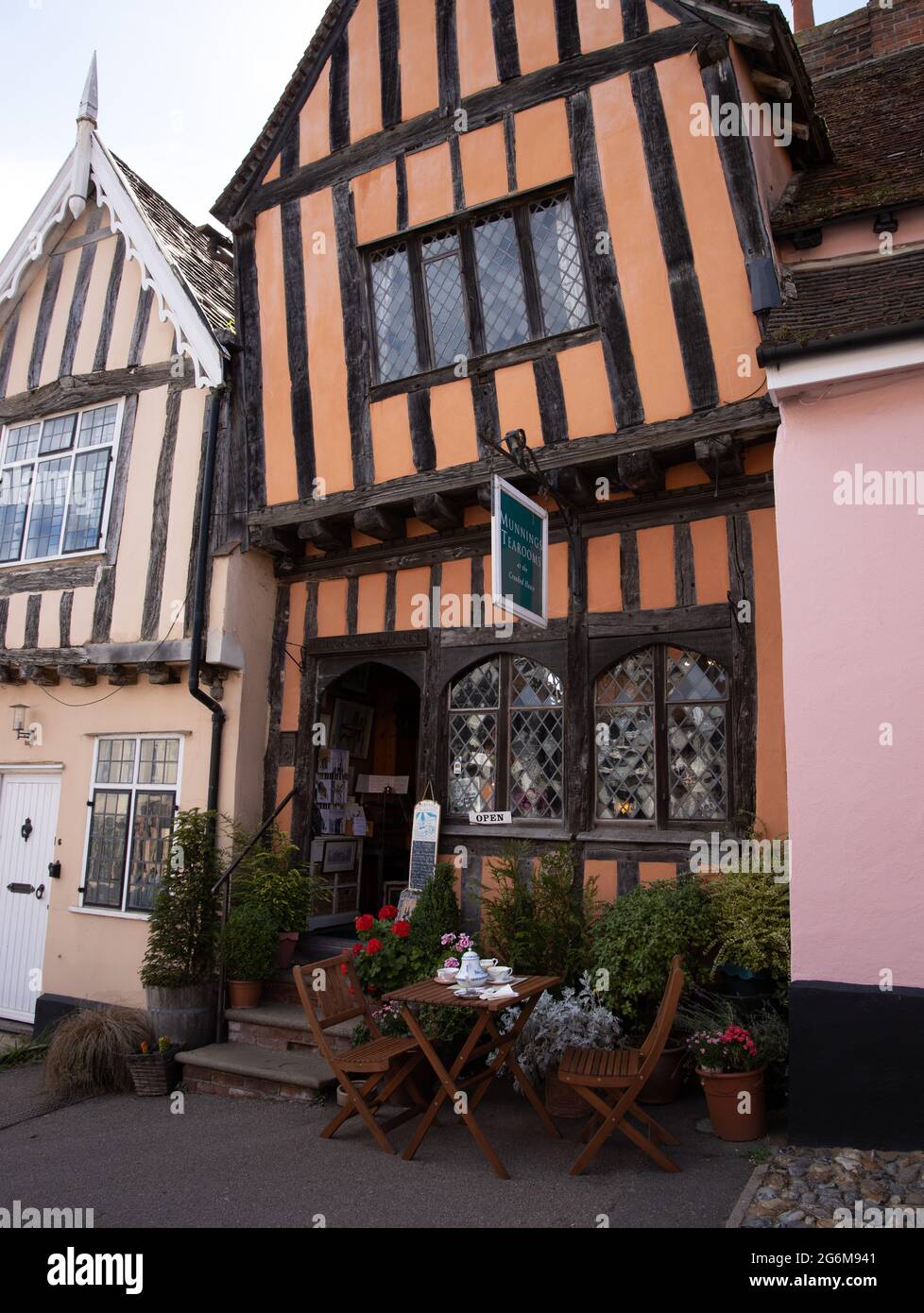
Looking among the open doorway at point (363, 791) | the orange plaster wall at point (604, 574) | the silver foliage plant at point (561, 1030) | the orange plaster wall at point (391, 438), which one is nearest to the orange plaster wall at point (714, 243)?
the orange plaster wall at point (604, 574)

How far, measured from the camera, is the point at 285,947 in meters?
7.16

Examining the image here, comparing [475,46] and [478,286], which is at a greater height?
[475,46]

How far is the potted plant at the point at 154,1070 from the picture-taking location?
6.33 metres

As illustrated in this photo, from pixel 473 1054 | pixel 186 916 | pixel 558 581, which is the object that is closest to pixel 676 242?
pixel 558 581

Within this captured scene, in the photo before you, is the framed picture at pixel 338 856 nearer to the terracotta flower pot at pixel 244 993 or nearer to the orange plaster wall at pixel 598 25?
the terracotta flower pot at pixel 244 993

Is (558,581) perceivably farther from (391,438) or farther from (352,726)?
(352,726)

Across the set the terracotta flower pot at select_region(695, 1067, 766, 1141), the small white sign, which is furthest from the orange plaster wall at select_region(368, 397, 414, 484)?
the terracotta flower pot at select_region(695, 1067, 766, 1141)

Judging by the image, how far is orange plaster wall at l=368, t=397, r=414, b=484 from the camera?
7070 millimetres

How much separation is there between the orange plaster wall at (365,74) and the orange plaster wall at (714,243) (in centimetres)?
258

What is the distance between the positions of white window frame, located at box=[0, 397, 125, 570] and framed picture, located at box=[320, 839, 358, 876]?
11.4 feet

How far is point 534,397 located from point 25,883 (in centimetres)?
646

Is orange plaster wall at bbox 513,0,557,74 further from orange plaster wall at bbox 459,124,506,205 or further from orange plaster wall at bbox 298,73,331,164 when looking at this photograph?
orange plaster wall at bbox 298,73,331,164

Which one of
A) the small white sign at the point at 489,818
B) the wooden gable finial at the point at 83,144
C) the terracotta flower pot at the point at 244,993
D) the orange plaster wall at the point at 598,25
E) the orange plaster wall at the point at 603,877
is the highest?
the wooden gable finial at the point at 83,144
